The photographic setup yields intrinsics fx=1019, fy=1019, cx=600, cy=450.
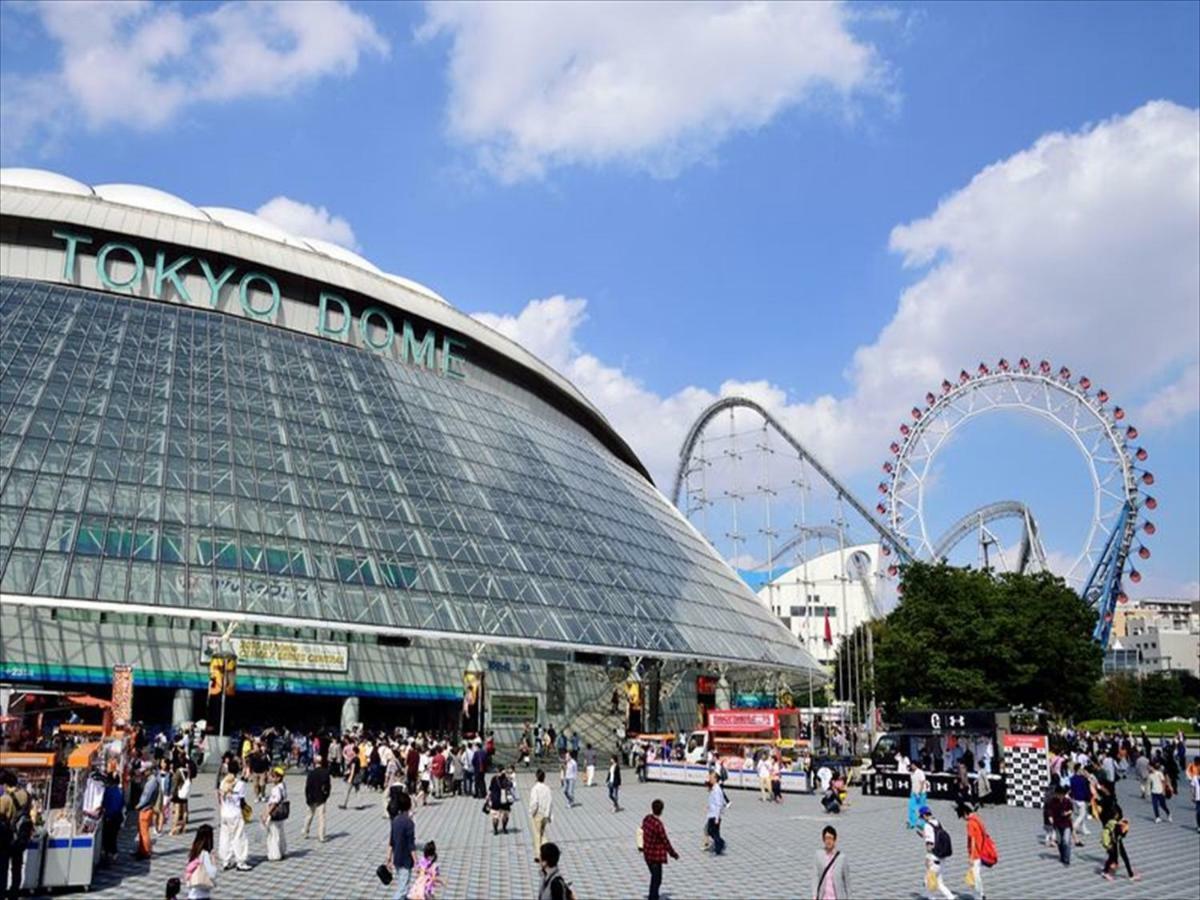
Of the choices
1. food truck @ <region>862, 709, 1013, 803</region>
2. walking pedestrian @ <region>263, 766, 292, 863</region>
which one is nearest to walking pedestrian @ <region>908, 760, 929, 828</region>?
food truck @ <region>862, 709, 1013, 803</region>

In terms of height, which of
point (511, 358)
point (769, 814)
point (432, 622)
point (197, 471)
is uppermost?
point (511, 358)

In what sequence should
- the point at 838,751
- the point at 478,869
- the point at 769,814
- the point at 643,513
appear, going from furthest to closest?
the point at 643,513
the point at 838,751
the point at 769,814
the point at 478,869

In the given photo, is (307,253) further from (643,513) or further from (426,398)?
(643,513)

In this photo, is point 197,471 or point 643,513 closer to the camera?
point 197,471

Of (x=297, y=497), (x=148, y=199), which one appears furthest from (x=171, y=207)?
(x=297, y=497)

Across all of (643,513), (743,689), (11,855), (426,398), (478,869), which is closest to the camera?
(11,855)

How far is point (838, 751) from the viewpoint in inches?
2147

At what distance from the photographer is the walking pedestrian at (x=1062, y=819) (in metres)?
23.4

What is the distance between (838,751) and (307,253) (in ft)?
133

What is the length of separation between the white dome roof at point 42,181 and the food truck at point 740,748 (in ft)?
138

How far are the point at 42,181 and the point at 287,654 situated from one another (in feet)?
111

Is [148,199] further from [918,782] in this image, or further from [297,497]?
[918,782]

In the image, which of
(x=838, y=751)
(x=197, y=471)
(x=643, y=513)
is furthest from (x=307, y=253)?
(x=838, y=751)

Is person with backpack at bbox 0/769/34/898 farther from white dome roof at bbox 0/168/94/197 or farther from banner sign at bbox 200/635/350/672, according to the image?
white dome roof at bbox 0/168/94/197
